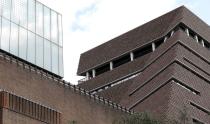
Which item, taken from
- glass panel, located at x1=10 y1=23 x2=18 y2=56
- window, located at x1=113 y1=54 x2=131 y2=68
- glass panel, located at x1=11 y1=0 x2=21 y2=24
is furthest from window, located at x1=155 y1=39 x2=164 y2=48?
glass panel, located at x1=10 y1=23 x2=18 y2=56

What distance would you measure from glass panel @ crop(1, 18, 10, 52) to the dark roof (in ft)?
107

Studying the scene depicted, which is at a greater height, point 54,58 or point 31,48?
point 54,58

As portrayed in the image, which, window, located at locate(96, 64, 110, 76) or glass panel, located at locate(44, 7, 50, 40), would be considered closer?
glass panel, located at locate(44, 7, 50, 40)

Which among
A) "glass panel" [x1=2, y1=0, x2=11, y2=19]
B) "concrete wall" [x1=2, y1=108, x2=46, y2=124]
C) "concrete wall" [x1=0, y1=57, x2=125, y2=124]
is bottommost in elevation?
"concrete wall" [x1=2, y1=108, x2=46, y2=124]

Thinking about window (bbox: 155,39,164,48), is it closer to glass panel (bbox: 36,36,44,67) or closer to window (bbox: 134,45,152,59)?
window (bbox: 134,45,152,59)

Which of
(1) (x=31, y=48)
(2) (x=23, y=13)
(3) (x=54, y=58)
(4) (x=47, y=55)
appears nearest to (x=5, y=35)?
(1) (x=31, y=48)

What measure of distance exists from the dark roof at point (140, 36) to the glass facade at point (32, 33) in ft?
85.3

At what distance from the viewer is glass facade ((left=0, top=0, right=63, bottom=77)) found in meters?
49.4


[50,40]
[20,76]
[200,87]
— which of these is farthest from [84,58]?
[20,76]

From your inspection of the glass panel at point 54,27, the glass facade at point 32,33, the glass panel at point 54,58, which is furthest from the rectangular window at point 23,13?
the glass panel at point 54,58

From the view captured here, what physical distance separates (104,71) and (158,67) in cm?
1846

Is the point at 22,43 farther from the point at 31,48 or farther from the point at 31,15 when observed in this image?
the point at 31,15

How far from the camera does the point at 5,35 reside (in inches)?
1925

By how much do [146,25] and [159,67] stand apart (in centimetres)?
1338
